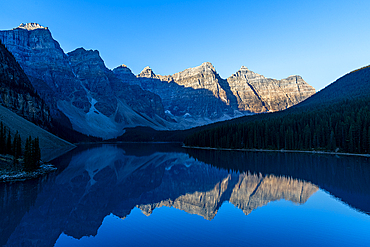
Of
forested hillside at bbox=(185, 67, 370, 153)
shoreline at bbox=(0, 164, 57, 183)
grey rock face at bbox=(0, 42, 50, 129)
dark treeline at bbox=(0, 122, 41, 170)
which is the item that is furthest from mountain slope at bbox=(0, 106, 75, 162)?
forested hillside at bbox=(185, 67, 370, 153)


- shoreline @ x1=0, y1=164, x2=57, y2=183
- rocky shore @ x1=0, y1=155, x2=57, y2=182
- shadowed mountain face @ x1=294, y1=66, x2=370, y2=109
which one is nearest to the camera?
shoreline @ x1=0, y1=164, x2=57, y2=183

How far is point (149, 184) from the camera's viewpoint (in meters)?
33.8

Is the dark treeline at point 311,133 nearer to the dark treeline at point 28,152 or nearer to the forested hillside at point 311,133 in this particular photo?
the forested hillside at point 311,133

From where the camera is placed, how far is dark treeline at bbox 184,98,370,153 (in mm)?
76625

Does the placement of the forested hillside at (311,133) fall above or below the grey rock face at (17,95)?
below

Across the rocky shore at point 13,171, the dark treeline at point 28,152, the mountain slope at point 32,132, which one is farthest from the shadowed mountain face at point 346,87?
the rocky shore at point 13,171

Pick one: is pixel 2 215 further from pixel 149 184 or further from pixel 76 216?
pixel 149 184

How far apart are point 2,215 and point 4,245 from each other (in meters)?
6.32

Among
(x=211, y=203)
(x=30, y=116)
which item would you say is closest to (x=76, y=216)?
(x=211, y=203)

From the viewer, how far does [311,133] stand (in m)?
91.8

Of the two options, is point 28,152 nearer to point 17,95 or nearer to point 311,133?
point 311,133

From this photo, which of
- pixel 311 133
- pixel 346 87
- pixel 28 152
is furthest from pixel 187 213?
pixel 346 87

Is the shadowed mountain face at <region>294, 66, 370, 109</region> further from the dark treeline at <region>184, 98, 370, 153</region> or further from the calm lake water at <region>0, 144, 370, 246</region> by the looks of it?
the calm lake water at <region>0, 144, 370, 246</region>

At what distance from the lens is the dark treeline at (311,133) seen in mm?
76625
